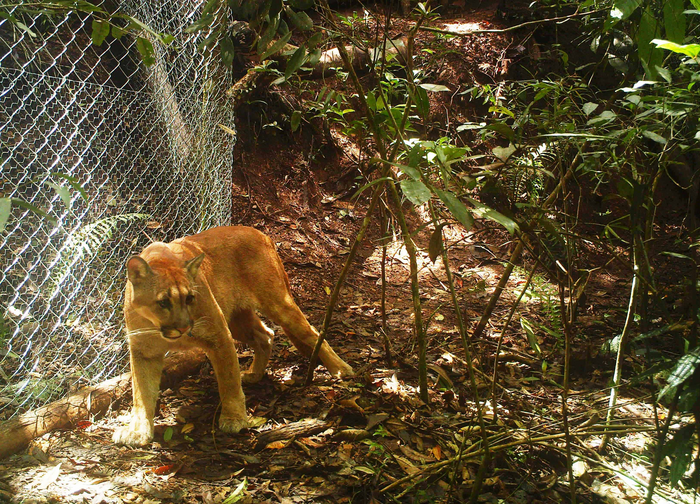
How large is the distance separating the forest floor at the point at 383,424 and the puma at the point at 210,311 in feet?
0.61

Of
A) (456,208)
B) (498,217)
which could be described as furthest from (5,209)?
(498,217)

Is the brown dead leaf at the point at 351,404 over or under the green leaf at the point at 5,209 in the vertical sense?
under

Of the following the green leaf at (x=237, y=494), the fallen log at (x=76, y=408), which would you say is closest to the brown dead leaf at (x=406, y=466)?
the green leaf at (x=237, y=494)

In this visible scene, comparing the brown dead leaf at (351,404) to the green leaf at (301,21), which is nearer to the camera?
the green leaf at (301,21)

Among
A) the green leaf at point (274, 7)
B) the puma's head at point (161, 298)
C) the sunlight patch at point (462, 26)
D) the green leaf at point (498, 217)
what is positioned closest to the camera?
the green leaf at point (498, 217)

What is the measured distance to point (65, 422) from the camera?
11.1 feet

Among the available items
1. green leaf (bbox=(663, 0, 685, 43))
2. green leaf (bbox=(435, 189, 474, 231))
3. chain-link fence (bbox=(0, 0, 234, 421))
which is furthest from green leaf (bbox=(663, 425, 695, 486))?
chain-link fence (bbox=(0, 0, 234, 421))

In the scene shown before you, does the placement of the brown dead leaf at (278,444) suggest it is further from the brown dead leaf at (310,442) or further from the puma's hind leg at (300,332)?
the puma's hind leg at (300,332)

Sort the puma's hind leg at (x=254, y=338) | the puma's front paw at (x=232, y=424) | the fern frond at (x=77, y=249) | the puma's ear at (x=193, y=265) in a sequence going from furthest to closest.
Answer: the fern frond at (x=77, y=249) → the puma's hind leg at (x=254, y=338) → the puma's ear at (x=193, y=265) → the puma's front paw at (x=232, y=424)

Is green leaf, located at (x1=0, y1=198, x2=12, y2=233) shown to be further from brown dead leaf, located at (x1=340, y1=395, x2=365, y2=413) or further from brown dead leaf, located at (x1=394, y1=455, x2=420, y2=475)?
brown dead leaf, located at (x1=340, y1=395, x2=365, y2=413)

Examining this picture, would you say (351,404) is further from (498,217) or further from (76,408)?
(498,217)

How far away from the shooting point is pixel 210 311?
3654 millimetres

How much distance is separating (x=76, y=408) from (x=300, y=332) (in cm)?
170

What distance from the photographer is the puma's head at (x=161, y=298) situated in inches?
132
